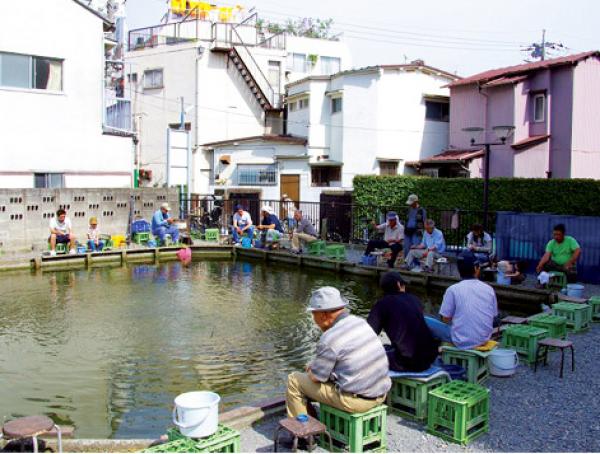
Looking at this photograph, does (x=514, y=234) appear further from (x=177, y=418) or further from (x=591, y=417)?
(x=177, y=418)

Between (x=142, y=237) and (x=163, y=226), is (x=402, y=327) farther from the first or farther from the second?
(x=142, y=237)

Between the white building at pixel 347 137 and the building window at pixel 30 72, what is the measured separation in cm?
1202

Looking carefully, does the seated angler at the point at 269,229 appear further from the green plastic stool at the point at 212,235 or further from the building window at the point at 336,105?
the building window at the point at 336,105

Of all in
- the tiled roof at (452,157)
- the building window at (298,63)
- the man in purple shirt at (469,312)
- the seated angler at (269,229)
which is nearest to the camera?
the man in purple shirt at (469,312)

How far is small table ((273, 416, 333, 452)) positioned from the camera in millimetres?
5215

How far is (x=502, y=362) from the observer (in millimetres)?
7566

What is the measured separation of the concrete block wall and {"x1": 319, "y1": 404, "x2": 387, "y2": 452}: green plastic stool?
1543 cm

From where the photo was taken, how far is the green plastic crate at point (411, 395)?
6.15 m

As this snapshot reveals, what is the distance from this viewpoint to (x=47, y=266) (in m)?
16.8

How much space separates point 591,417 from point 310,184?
2571 centimetres

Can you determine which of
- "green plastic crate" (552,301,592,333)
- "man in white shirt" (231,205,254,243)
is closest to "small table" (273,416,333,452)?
"green plastic crate" (552,301,592,333)

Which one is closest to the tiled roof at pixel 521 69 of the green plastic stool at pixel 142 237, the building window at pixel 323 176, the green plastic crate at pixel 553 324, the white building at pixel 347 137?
the white building at pixel 347 137

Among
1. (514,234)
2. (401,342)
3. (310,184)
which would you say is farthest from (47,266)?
(310,184)

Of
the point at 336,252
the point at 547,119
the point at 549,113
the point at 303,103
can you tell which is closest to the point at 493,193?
the point at 336,252
